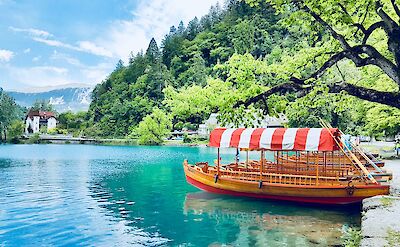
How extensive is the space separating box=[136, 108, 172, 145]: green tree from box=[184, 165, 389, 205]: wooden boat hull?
219ft

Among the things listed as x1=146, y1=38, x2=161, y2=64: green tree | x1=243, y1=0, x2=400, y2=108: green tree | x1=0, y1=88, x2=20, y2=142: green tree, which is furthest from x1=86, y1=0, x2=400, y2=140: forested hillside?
x1=243, y1=0, x2=400, y2=108: green tree

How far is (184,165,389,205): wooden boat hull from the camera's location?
1755 cm

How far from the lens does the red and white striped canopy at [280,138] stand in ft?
59.4

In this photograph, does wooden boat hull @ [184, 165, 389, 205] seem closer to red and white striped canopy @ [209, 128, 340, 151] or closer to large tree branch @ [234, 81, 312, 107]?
red and white striped canopy @ [209, 128, 340, 151]

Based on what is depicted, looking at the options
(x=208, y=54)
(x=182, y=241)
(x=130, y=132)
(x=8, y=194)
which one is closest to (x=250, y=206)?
(x=182, y=241)

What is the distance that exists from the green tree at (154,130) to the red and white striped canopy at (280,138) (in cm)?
6779

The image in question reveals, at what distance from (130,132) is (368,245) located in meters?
99.2

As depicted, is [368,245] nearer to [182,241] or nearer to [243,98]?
[243,98]

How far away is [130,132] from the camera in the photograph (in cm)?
10550

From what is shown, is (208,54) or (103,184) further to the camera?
(208,54)

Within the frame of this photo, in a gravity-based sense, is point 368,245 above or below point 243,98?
below

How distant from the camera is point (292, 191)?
1892cm

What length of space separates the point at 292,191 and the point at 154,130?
7143cm

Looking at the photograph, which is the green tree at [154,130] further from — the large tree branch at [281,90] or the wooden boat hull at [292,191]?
the large tree branch at [281,90]
